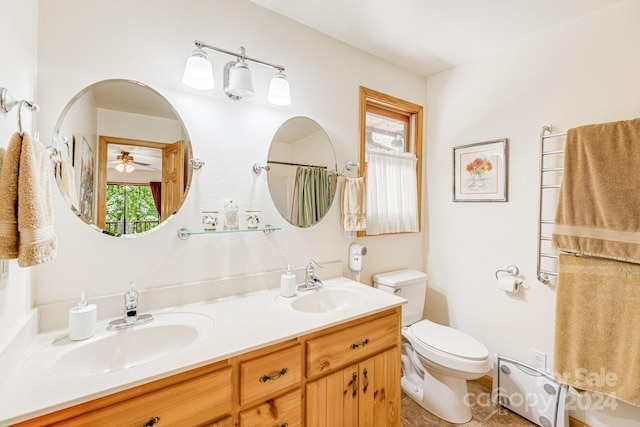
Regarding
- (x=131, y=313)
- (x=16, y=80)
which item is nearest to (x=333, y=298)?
(x=131, y=313)

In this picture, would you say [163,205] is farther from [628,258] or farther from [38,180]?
[628,258]

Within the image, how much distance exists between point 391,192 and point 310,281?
1.00m

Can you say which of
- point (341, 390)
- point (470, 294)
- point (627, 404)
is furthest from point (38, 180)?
point (627, 404)

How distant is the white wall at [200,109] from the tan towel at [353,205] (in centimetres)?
8

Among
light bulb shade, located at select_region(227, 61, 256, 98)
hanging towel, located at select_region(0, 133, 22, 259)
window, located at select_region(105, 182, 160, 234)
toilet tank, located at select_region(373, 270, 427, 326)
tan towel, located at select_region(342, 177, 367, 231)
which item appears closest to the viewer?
hanging towel, located at select_region(0, 133, 22, 259)

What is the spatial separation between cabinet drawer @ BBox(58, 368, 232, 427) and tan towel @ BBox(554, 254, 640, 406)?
174 cm

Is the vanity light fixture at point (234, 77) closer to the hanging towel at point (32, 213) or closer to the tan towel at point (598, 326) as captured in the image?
the hanging towel at point (32, 213)

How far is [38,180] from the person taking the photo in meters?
0.78

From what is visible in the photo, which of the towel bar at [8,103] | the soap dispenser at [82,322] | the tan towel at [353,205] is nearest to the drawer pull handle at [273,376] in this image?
the soap dispenser at [82,322]

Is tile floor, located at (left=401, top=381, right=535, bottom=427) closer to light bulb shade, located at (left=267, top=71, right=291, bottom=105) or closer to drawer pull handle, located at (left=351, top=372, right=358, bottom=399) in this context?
drawer pull handle, located at (left=351, top=372, right=358, bottom=399)

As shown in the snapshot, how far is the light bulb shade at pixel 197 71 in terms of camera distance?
1.27 metres

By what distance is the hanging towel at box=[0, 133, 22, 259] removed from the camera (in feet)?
2.31

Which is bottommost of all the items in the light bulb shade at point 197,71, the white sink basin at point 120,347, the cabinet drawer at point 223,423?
the cabinet drawer at point 223,423

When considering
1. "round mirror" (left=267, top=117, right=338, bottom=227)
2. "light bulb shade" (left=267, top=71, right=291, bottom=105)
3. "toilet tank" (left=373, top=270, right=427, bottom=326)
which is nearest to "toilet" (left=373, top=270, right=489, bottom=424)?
"toilet tank" (left=373, top=270, right=427, bottom=326)
